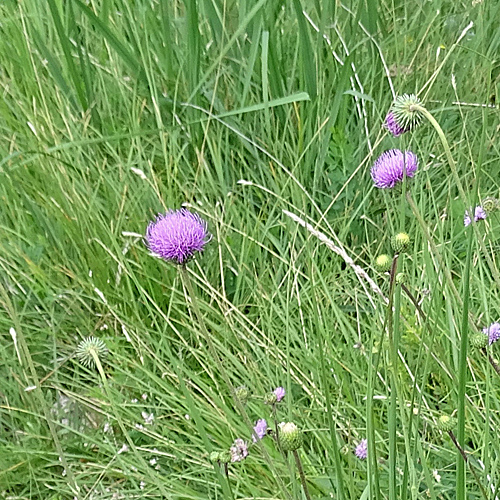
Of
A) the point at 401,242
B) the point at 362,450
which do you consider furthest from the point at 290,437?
the point at 362,450

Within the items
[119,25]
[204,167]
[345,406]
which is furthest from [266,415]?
[119,25]

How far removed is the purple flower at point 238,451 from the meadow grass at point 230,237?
0.14ft

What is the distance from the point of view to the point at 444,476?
2.74ft

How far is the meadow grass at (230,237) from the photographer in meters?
0.96

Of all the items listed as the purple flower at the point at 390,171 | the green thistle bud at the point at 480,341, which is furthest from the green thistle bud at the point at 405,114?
the green thistle bud at the point at 480,341

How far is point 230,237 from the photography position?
1.28m

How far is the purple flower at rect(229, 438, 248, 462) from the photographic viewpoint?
0.85 meters

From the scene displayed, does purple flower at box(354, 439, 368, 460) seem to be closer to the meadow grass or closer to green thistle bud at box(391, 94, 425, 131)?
the meadow grass

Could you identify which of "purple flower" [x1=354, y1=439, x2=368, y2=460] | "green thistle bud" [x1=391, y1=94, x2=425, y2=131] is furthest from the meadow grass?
"green thistle bud" [x1=391, y1=94, x2=425, y2=131]

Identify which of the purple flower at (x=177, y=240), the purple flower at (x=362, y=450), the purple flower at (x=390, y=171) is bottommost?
the purple flower at (x=362, y=450)

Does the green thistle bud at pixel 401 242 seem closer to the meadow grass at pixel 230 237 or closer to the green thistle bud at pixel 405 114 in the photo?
the green thistle bud at pixel 405 114

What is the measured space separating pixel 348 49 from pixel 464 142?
1.07 ft

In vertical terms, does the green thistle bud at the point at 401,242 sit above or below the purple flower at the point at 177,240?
below

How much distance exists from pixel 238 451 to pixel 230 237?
506 millimetres
